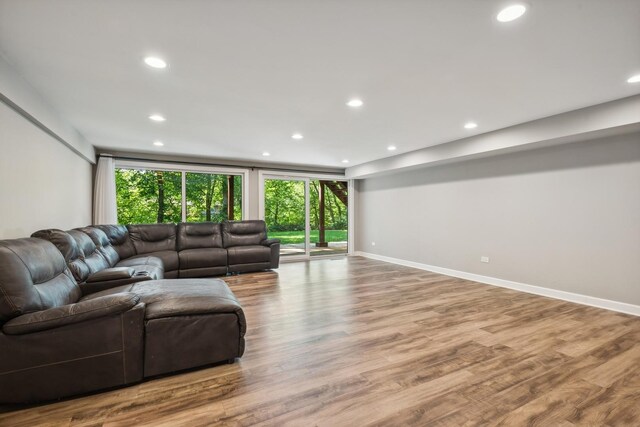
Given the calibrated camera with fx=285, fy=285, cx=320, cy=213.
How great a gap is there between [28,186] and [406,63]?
149 inches

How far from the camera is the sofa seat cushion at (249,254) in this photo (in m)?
5.37

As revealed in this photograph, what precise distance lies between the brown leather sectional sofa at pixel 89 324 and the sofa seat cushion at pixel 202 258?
196 centimetres

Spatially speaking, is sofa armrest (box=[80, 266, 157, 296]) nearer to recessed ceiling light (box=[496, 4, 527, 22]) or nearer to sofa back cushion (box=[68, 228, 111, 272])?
sofa back cushion (box=[68, 228, 111, 272])

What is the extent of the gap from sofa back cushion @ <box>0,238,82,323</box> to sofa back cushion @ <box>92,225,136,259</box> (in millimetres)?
2295

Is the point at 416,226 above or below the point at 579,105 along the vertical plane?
below

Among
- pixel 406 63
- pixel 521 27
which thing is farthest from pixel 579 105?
pixel 406 63

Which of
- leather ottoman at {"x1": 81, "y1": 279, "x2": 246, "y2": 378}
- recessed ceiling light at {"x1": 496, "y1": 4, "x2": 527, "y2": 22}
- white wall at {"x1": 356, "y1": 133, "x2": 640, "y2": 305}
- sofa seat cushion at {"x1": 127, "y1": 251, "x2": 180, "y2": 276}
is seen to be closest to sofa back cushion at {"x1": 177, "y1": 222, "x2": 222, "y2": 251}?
sofa seat cushion at {"x1": 127, "y1": 251, "x2": 180, "y2": 276}

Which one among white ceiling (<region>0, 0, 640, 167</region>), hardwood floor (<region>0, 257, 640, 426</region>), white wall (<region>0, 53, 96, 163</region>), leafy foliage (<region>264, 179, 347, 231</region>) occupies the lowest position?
hardwood floor (<region>0, 257, 640, 426</region>)

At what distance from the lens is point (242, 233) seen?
596cm

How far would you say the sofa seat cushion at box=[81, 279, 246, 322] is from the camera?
6.66 ft

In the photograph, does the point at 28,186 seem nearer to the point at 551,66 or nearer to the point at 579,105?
the point at 551,66

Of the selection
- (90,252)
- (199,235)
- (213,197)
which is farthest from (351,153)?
(90,252)

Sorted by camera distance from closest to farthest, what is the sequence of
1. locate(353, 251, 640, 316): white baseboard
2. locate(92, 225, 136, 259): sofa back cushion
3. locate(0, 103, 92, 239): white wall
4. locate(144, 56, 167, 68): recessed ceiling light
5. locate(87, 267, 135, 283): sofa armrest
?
locate(144, 56, 167, 68): recessed ceiling light, locate(0, 103, 92, 239): white wall, locate(87, 267, 135, 283): sofa armrest, locate(353, 251, 640, 316): white baseboard, locate(92, 225, 136, 259): sofa back cushion

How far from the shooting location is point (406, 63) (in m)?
2.30
